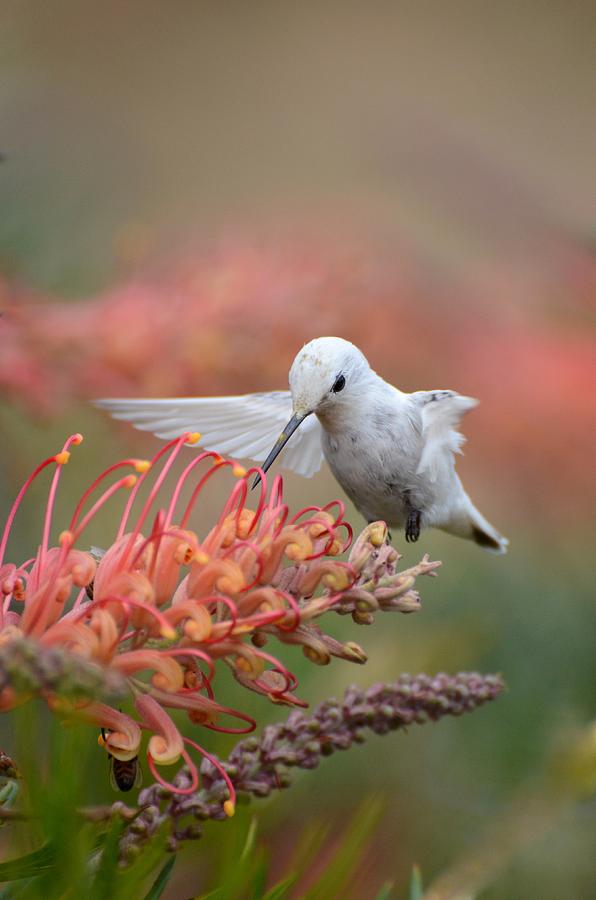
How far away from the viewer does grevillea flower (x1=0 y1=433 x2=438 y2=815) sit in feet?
2.43

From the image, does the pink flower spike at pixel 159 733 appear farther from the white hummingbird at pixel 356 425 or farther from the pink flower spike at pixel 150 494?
the white hummingbird at pixel 356 425

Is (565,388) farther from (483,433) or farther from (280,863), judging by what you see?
(280,863)

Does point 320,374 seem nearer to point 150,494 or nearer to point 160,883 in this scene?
point 150,494

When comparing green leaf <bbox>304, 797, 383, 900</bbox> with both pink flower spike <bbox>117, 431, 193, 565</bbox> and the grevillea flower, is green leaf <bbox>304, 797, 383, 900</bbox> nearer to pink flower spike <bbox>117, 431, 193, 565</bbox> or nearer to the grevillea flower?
the grevillea flower

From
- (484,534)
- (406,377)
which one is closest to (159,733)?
(484,534)

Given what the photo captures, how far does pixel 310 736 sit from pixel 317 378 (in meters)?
0.36

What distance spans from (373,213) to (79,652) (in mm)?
3243

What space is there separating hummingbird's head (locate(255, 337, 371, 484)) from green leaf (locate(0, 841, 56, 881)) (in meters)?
0.42

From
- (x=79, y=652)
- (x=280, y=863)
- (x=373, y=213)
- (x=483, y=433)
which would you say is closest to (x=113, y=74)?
(x=373, y=213)

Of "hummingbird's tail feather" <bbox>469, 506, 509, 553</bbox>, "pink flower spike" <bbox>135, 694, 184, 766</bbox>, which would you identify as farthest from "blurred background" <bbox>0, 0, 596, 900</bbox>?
"pink flower spike" <bbox>135, 694, 184, 766</bbox>

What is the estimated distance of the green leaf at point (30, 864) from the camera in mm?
631

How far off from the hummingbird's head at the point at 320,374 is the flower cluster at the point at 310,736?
0.30 meters

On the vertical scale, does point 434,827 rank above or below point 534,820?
below

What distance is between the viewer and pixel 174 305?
1.51 meters
